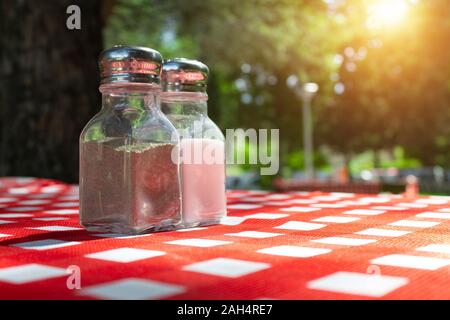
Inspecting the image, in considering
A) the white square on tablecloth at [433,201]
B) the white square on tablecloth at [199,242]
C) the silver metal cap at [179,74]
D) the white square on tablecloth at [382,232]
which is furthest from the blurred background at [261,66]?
the white square on tablecloth at [199,242]

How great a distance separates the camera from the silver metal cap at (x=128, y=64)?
0.93 metres

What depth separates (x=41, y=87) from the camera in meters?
3.16

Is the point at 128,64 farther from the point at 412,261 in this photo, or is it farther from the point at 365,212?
the point at 365,212

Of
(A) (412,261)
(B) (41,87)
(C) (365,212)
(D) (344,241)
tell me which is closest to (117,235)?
(D) (344,241)

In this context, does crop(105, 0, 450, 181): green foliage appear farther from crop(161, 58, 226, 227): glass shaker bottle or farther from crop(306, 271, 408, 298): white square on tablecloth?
crop(306, 271, 408, 298): white square on tablecloth

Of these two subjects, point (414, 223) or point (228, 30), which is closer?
point (414, 223)

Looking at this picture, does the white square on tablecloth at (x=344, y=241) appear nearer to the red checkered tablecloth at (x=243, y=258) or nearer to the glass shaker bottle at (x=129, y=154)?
the red checkered tablecloth at (x=243, y=258)

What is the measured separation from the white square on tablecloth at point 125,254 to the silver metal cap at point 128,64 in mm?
293

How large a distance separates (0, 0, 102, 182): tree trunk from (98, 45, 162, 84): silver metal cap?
2343mm

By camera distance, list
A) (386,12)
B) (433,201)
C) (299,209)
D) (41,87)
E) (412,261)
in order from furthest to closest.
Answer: (386,12) → (41,87) → (433,201) → (299,209) → (412,261)

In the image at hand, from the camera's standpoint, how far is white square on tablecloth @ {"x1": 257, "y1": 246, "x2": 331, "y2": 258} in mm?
742

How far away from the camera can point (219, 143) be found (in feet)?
3.67

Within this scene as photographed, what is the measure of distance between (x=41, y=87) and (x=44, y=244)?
97.9 inches
